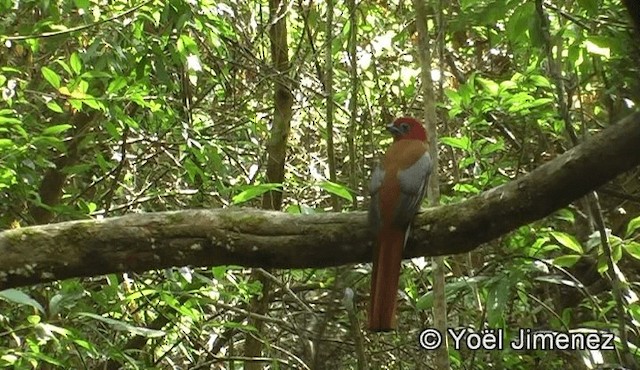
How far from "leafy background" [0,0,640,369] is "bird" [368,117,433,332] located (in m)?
0.15

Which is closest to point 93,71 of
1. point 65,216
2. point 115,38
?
point 115,38

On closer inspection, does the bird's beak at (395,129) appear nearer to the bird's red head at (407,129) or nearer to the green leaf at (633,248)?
the bird's red head at (407,129)

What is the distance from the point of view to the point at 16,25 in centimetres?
337

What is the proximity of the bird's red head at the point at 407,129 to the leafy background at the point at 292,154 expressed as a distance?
20cm

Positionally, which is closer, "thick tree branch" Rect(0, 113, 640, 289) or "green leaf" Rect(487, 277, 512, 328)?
"thick tree branch" Rect(0, 113, 640, 289)

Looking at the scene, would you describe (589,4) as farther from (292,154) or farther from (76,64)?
(292,154)

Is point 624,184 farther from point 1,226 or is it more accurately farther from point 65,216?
point 1,226

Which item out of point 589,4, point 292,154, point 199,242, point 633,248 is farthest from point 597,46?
point 292,154

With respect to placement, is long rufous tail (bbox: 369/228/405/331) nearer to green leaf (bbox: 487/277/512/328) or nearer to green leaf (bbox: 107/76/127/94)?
green leaf (bbox: 487/277/512/328)

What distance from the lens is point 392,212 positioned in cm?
190

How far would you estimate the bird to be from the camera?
1.90 meters

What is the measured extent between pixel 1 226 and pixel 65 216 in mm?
268

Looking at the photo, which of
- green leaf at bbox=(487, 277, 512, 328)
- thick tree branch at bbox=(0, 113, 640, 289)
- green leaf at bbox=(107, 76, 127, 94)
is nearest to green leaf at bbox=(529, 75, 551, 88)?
green leaf at bbox=(487, 277, 512, 328)

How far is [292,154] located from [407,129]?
197 centimetres
